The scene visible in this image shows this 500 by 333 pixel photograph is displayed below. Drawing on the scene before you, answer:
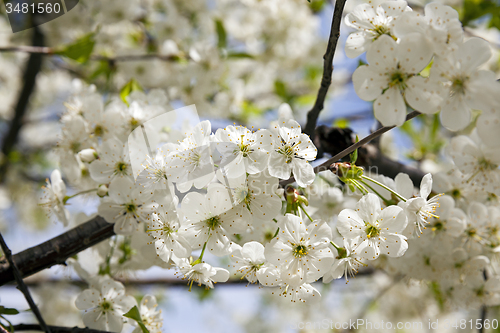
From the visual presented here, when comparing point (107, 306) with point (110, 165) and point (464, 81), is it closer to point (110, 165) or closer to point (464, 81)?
point (110, 165)

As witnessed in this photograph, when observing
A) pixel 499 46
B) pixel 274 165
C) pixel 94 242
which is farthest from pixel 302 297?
pixel 499 46

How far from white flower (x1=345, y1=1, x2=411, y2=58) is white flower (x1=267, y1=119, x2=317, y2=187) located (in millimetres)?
258

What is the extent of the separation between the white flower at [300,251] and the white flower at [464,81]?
412 millimetres

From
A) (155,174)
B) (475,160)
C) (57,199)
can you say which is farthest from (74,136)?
(475,160)

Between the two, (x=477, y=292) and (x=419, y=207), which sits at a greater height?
(x=419, y=207)

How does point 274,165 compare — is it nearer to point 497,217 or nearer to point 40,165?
point 497,217

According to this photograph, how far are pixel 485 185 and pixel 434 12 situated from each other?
64cm

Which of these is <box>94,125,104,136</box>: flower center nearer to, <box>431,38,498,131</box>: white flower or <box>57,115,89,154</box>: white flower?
<box>57,115,89,154</box>: white flower

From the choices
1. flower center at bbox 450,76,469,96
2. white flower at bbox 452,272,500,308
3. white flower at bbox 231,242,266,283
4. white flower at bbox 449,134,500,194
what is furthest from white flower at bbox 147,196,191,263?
white flower at bbox 452,272,500,308

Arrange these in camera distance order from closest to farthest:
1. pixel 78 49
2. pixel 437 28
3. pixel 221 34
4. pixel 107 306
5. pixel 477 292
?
1. pixel 437 28
2. pixel 107 306
3. pixel 477 292
4. pixel 78 49
5. pixel 221 34

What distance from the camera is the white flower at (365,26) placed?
3.02 ft

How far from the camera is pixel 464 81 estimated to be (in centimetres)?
81

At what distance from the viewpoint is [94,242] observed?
1223 mm

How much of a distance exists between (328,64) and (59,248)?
109 cm
